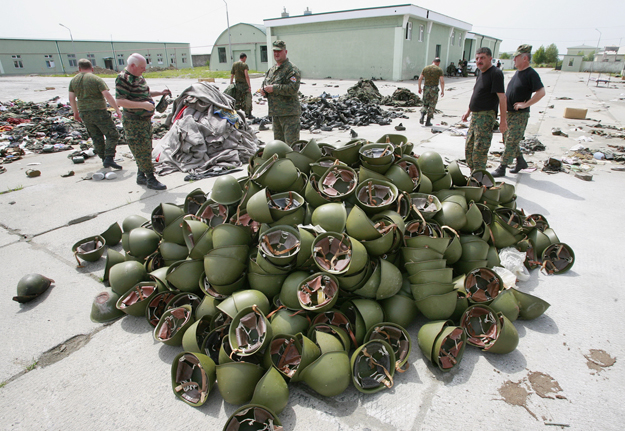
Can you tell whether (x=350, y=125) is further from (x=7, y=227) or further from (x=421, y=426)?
(x=421, y=426)

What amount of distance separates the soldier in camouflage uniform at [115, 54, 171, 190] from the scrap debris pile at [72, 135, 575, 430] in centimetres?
246

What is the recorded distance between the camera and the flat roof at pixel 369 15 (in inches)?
960

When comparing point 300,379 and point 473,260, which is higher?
point 473,260

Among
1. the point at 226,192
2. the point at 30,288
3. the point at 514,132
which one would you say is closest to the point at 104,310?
the point at 30,288

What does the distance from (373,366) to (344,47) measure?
29865mm

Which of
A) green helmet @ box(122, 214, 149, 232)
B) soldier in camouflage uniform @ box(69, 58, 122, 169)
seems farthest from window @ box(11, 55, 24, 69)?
green helmet @ box(122, 214, 149, 232)

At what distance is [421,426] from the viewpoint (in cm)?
190

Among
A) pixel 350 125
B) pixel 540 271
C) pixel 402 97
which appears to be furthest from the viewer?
pixel 402 97

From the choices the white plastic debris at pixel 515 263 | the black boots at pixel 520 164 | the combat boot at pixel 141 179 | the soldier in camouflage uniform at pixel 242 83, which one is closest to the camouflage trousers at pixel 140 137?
the combat boot at pixel 141 179

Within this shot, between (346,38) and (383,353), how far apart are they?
29.9 metres

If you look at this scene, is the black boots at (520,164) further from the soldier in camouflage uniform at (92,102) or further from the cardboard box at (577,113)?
the cardboard box at (577,113)

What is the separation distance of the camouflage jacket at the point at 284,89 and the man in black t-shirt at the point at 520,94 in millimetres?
3450

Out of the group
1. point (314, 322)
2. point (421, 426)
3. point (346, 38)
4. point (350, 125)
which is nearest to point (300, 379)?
point (314, 322)

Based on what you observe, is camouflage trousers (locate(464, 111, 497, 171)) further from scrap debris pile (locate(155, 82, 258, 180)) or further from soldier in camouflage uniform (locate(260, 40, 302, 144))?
scrap debris pile (locate(155, 82, 258, 180))
